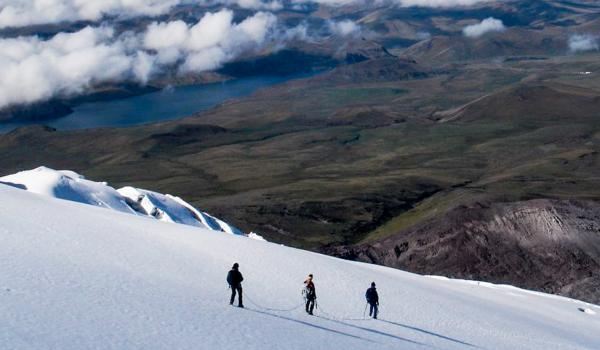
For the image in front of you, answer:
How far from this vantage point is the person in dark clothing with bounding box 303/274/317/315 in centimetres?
3134

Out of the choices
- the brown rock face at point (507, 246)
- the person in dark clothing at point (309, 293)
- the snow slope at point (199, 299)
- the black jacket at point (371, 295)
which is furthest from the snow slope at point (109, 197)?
the person in dark clothing at point (309, 293)

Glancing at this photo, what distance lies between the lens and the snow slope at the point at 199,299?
24.9 metres

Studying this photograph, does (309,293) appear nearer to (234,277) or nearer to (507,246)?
(234,277)

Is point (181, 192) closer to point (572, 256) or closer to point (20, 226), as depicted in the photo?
point (572, 256)

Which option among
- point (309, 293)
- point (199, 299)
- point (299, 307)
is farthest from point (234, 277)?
point (299, 307)

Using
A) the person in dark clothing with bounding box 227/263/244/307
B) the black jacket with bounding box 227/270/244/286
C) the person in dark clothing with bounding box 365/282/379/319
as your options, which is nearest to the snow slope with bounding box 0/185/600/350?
A: the person in dark clothing with bounding box 227/263/244/307

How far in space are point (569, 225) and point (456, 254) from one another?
1198cm

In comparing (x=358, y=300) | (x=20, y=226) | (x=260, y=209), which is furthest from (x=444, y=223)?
(x=20, y=226)

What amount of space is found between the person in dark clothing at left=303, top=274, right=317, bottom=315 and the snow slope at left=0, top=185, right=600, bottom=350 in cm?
43

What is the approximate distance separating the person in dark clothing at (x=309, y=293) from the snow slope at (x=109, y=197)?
3525 cm

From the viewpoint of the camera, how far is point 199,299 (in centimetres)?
3062

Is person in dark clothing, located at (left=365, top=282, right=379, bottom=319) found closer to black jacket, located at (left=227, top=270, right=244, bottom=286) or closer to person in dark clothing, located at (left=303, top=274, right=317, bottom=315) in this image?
person in dark clothing, located at (left=303, top=274, right=317, bottom=315)

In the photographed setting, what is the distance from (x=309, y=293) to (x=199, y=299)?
422 cm

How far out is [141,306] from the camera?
2777 centimetres
